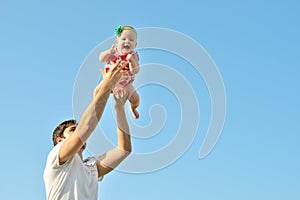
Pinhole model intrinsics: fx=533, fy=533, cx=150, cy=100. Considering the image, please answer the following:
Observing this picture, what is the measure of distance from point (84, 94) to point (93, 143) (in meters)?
0.72

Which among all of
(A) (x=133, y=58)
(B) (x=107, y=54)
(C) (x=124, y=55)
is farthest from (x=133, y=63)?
(B) (x=107, y=54)

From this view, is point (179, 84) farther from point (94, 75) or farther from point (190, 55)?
point (94, 75)

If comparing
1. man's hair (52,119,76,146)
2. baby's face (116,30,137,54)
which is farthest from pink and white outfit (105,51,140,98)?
man's hair (52,119,76,146)

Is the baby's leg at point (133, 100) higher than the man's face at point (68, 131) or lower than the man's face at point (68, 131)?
higher

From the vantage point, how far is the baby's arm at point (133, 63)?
264 inches

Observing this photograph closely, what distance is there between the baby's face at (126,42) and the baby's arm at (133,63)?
140 mm

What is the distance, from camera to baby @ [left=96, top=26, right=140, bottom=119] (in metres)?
6.86

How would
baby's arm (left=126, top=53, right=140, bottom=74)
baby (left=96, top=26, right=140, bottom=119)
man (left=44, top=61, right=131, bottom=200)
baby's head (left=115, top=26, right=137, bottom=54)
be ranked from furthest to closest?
baby's head (left=115, top=26, right=137, bottom=54)
baby (left=96, top=26, right=140, bottom=119)
baby's arm (left=126, top=53, right=140, bottom=74)
man (left=44, top=61, right=131, bottom=200)

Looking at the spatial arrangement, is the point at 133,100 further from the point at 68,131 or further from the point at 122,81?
the point at 68,131

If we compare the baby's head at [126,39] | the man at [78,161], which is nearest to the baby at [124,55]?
the baby's head at [126,39]

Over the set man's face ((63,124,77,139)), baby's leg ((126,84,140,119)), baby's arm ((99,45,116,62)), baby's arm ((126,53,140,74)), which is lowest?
man's face ((63,124,77,139))

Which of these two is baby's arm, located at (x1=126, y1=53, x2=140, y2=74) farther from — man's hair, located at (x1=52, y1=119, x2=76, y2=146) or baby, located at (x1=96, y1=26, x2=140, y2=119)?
man's hair, located at (x1=52, y1=119, x2=76, y2=146)

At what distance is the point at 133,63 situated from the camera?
675 cm

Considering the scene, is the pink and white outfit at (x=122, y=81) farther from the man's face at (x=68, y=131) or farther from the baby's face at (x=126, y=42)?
the man's face at (x=68, y=131)
